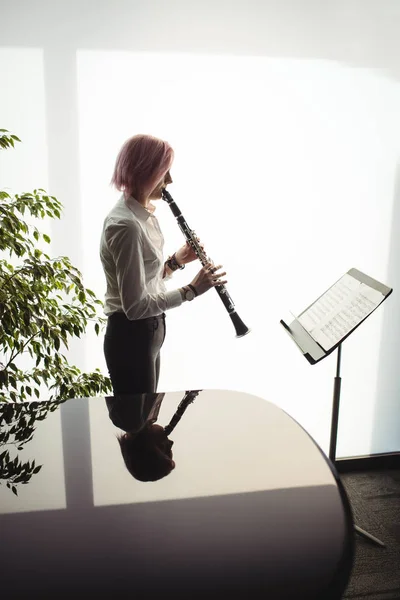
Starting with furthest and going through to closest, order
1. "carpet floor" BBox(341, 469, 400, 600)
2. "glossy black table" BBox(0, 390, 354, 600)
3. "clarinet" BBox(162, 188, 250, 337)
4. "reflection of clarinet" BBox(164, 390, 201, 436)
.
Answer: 1. "clarinet" BBox(162, 188, 250, 337)
2. "carpet floor" BBox(341, 469, 400, 600)
3. "reflection of clarinet" BBox(164, 390, 201, 436)
4. "glossy black table" BBox(0, 390, 354, 600)

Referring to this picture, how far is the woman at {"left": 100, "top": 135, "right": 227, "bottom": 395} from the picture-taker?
154 cm

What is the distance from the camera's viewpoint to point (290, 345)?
97.1 inches

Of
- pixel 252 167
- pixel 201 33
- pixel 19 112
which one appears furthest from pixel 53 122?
pixel 252 167

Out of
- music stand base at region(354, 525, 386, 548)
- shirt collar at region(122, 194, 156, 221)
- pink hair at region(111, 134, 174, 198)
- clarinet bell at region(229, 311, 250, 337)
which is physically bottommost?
music stand base at region(354, 525, 386, 548)

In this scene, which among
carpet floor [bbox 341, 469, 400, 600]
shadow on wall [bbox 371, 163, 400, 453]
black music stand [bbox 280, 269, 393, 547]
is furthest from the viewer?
shadow on wall [bbox 371, 163, 400, 453]

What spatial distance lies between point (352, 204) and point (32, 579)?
6.96 feet

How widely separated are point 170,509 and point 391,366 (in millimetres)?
2005

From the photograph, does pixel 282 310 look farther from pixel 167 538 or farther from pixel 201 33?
pixel 167 538

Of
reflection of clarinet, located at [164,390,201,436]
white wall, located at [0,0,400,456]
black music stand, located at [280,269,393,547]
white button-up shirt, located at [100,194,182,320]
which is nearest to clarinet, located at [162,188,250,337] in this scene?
white button-up shirt, located at [100,194,182,320]

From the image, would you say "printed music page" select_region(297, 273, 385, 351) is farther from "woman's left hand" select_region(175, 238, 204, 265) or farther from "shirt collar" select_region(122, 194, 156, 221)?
"shirt collar" select_region(122, 194, 156, 221)

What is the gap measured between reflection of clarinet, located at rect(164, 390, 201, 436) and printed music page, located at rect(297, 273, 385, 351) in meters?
0.44

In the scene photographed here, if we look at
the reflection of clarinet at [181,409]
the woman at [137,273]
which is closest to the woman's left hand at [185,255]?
the woman at [137,273]

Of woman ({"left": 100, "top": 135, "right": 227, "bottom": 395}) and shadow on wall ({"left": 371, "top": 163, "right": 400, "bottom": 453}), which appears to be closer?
woman ({"left": 100, "top": 135, "right": 227, "bottom": 395})

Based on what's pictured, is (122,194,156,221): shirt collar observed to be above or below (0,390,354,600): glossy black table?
above
